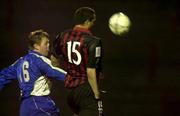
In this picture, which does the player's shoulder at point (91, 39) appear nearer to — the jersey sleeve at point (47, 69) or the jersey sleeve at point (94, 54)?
the jersey sleeve at point (94, 54)

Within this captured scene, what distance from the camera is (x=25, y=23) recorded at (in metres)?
13.6

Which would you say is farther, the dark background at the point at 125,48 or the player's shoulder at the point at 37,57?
the dark background at the point at 125,48

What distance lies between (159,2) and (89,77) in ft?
28.9

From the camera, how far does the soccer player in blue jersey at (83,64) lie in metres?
6.34

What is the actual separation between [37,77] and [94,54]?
661 mm

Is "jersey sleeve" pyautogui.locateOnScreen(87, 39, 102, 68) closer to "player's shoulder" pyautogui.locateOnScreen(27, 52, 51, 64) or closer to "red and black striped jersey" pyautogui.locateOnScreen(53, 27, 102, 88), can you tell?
"red and black striped jersey" pyautogui.locateOnScreen(53, 27, 102, 88)

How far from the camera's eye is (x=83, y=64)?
6430 mm

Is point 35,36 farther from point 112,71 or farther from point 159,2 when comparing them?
point 159,2

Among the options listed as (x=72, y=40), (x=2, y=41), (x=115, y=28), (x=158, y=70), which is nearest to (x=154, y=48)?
(x=158, y=70)

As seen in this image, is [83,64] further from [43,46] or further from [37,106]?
[37,106]

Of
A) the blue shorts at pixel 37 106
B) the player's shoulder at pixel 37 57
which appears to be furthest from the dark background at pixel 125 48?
the player's shoulder at pixel 37 57

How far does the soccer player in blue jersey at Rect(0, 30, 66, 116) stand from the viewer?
20.7 ft

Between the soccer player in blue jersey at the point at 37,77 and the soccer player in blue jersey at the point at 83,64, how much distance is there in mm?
188

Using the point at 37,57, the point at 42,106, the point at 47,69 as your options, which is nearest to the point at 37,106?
the point at 42,106
